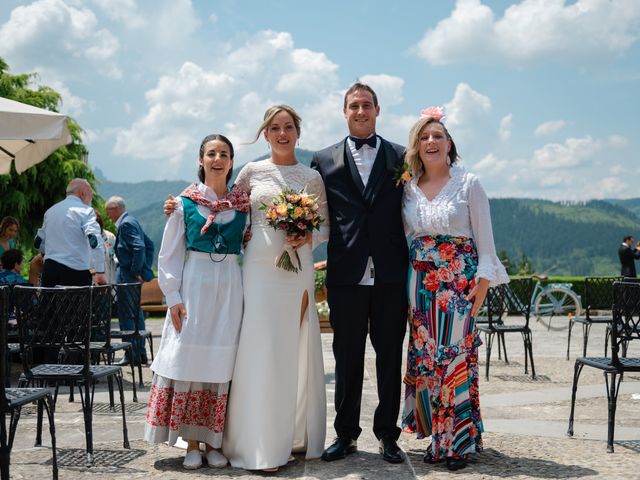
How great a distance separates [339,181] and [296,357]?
46.1 inches

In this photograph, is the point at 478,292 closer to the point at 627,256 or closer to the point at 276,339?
the point at 276,339

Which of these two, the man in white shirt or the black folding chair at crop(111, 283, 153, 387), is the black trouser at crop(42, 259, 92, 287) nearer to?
the man in white shirt

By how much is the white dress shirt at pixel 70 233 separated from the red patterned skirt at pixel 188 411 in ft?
12.2

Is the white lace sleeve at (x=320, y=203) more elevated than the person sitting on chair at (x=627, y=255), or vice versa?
the person sitting on chair at (x=627, y=255)

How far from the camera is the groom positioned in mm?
4664

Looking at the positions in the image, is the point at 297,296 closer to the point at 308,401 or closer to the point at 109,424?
the point at 308,401

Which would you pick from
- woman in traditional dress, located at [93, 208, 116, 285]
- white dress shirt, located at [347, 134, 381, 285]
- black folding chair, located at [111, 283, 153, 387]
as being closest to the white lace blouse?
white dress shirt, located at [347, 134, 381, 285]

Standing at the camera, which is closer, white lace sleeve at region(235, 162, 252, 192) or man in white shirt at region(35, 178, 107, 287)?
white lace sleeve at region(235, 162, 252, 192)

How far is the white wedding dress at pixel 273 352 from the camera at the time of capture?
4.62 metres

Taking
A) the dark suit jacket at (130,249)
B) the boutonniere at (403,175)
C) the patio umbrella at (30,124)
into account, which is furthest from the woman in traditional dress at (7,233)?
the boutonniere at (403,175)

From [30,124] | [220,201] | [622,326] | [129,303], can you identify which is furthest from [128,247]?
[622,326]

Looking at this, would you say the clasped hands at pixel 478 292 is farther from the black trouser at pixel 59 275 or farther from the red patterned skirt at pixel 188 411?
the black trouser at pixel 59 275

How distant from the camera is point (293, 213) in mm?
4477

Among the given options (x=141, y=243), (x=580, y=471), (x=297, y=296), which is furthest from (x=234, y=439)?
(x=141, y=243)
